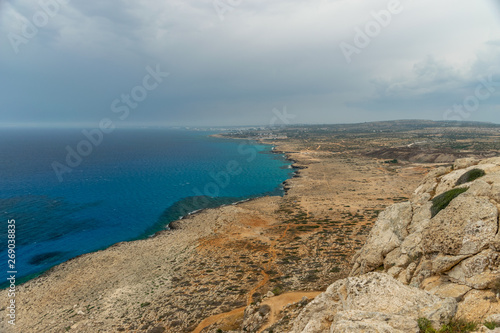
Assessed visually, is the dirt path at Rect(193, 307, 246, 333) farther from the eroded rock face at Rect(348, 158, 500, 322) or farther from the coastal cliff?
the eroded rock face at Rect(348, 158, 500, 322)

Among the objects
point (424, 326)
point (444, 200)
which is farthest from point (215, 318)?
point (444, 200)

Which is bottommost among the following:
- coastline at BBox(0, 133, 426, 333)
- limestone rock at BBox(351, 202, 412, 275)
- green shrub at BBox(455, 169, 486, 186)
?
coastline at BBox(0, 133, 426, 333)

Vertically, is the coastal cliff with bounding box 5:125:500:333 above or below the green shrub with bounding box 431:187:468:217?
below

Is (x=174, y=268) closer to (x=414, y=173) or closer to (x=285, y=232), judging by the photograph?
(x=285, y=232)

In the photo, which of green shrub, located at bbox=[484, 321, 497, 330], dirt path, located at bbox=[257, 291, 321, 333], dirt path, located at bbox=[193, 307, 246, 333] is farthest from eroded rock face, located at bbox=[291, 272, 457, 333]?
dirt path, located at bbox=[193, 307, 246, 333]

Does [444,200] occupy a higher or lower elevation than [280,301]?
higher

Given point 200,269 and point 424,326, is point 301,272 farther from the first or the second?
point 424,326

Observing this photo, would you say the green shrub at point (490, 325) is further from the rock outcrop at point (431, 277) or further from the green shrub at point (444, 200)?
the green shrub at point (444, 200)
